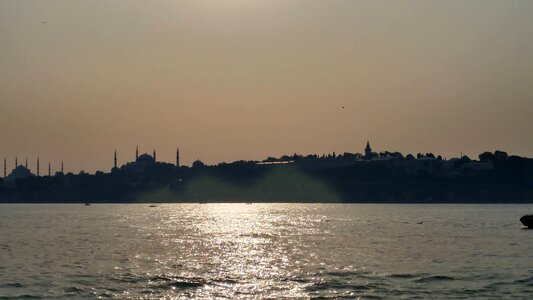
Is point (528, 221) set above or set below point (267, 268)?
above

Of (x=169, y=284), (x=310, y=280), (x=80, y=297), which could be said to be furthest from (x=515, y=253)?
(x=80, y=297)

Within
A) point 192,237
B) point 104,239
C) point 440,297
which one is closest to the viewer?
point 440,297

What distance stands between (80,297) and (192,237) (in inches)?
2385

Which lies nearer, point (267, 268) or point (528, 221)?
point (267, 268)

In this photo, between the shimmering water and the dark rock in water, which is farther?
the dark rock in water

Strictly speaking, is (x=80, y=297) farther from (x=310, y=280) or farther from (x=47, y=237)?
(x=47, y=237)

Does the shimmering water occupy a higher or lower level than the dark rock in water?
lower

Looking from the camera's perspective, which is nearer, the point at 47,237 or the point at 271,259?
the point at 271,259

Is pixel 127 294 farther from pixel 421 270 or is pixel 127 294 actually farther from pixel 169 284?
pixel 421 270

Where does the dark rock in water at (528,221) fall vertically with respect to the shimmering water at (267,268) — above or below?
above

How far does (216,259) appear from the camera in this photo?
71562mm

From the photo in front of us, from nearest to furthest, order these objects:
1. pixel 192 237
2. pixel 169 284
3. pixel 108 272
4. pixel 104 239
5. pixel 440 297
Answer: pixel 440 297 → pixel 169 284 → pixel 108 272 → pixel 104 239 → pixel 192 237

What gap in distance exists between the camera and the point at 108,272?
6053 centimetres

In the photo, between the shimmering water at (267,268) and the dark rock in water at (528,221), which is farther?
the dark rock in water at (528,221)
